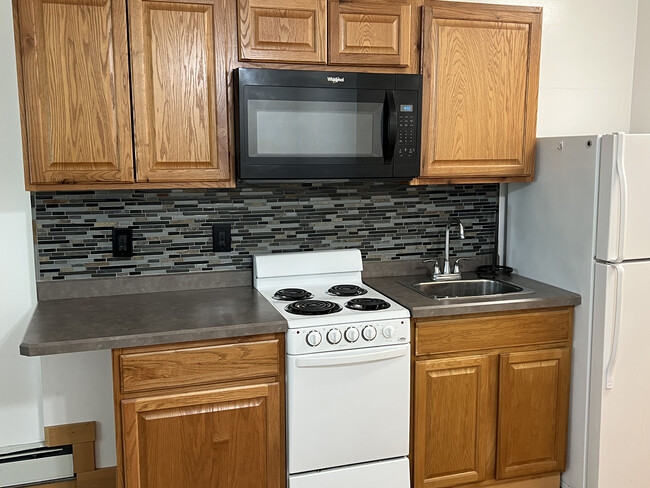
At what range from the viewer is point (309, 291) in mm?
2691

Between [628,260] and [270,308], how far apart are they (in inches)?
55.3

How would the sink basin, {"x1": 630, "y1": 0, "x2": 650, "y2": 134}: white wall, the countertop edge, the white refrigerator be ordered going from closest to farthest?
the countertop edge, the white refrigerator, the sink basin, {"x1": 630, "y1": 0, "x2": 650, "y2": 134}: white wall

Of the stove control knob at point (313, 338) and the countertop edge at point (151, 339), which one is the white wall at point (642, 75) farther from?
the countertop edge at point (151, 339)

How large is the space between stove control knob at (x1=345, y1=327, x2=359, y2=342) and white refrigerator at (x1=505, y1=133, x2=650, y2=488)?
0.99 m

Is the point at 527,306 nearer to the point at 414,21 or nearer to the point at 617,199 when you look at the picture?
the point at 617,199

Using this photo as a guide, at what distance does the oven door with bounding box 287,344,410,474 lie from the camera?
2254 mm

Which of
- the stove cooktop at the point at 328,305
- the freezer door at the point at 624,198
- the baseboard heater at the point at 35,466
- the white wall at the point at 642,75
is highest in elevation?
the white wall at the point at 642,75

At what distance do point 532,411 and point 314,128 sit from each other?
4.80 ft

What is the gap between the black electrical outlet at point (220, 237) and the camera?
2721 millimetres

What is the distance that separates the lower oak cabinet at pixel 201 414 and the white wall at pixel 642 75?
7.02 feet

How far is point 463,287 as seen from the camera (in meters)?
2.98

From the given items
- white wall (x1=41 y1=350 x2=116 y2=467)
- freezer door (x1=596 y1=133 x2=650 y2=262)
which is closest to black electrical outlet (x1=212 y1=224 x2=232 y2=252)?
white wall (x1=41 y1=350 x2=116 y2=467)

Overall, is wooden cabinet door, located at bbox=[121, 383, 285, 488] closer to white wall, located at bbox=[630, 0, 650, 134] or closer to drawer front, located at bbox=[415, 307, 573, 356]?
drawer front, located at bbox=[415, 307, 573, 356]

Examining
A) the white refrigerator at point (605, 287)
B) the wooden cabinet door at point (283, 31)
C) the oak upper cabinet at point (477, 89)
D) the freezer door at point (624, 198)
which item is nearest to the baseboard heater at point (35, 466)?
the wooden cabinet door at point (283, 31)
